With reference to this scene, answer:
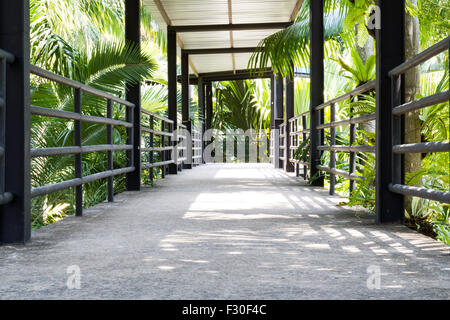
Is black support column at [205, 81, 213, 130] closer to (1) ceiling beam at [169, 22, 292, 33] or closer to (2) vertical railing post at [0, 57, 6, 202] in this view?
(1) ceiling beam at [169, 22, 292, 33]

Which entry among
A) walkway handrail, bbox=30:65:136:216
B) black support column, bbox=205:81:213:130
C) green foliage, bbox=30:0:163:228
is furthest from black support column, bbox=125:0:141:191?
black support column, bbox=205:81:213:130

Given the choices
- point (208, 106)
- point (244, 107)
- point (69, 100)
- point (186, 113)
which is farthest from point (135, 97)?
point (244, 107)

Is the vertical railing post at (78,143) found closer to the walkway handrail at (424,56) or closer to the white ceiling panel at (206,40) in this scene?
the walkway handrail at (424,56)

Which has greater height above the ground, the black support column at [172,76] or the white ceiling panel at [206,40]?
the white ceiling panel at [206,40]

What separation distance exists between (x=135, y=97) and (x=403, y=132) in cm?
364

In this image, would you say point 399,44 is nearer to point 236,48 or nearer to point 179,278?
point 179,278

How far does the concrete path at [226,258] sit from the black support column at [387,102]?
0.51 feet

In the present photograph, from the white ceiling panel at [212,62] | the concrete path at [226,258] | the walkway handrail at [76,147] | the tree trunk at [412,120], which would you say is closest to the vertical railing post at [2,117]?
the walkway handrail at [76,147]

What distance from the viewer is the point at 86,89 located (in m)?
3.92

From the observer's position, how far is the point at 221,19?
1077cm

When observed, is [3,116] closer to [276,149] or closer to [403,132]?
[403,132]

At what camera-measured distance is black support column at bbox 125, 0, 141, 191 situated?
611 centimetres

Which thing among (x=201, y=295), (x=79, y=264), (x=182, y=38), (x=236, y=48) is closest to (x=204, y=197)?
(x=79, y=264)

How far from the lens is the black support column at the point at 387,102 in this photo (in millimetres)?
3314
